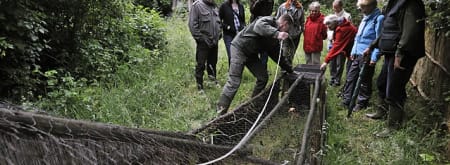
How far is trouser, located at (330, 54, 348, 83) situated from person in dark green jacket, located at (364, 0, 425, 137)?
1.82m

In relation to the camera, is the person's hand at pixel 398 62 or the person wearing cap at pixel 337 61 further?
the person wearing cap at pixel 337 61

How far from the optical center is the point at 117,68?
6.48 metres

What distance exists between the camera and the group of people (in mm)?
4188

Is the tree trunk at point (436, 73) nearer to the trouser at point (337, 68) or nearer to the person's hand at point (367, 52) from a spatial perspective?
the person's hand at point (367, 52)

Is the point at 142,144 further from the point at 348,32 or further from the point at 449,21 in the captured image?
the point at 348,32

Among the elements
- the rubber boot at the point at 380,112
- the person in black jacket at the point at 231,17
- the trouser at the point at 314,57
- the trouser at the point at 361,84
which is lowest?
the rubber boot at the point at 380,112

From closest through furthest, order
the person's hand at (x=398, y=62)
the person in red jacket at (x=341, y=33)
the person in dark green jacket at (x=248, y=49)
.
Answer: the person's hand at (x=398, y=62), the person in dark green jacket at (x=248, y=49), the person in red jacket at (x=341, y=33)

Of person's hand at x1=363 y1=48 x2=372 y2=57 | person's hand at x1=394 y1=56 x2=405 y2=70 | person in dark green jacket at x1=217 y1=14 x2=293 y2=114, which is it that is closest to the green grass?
person in dark green jacket at x1=217 y1=14 x2=293 y2=114

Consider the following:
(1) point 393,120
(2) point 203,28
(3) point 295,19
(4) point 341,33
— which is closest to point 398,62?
(1) point 393,120

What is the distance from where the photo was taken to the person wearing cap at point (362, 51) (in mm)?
5055

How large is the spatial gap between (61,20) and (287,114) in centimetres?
327

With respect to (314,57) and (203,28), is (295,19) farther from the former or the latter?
(203,28)

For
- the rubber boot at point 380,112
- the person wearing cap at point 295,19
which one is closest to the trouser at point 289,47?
the person wearing cap at point 295,19

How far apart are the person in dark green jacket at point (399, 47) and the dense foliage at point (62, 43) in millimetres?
3361
